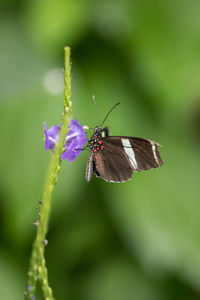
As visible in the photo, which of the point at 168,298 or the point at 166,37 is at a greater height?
the point at 166,37

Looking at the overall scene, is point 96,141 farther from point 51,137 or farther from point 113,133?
point 113,133

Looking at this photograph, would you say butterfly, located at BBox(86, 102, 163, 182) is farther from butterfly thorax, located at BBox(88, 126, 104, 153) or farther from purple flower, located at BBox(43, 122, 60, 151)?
purple flower, located at BBox(43, 122, 60, 151)

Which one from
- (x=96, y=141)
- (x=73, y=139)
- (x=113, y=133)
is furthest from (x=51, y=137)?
(x=113, y=133)

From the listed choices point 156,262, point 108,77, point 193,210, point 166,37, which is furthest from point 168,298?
point 166,37

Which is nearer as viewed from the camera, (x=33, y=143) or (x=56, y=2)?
(x=33, y=143)

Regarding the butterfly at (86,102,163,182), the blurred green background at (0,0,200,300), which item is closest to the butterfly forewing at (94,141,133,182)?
the butterfly at (86,102,163,182)

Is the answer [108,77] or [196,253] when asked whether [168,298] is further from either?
[108,77]
